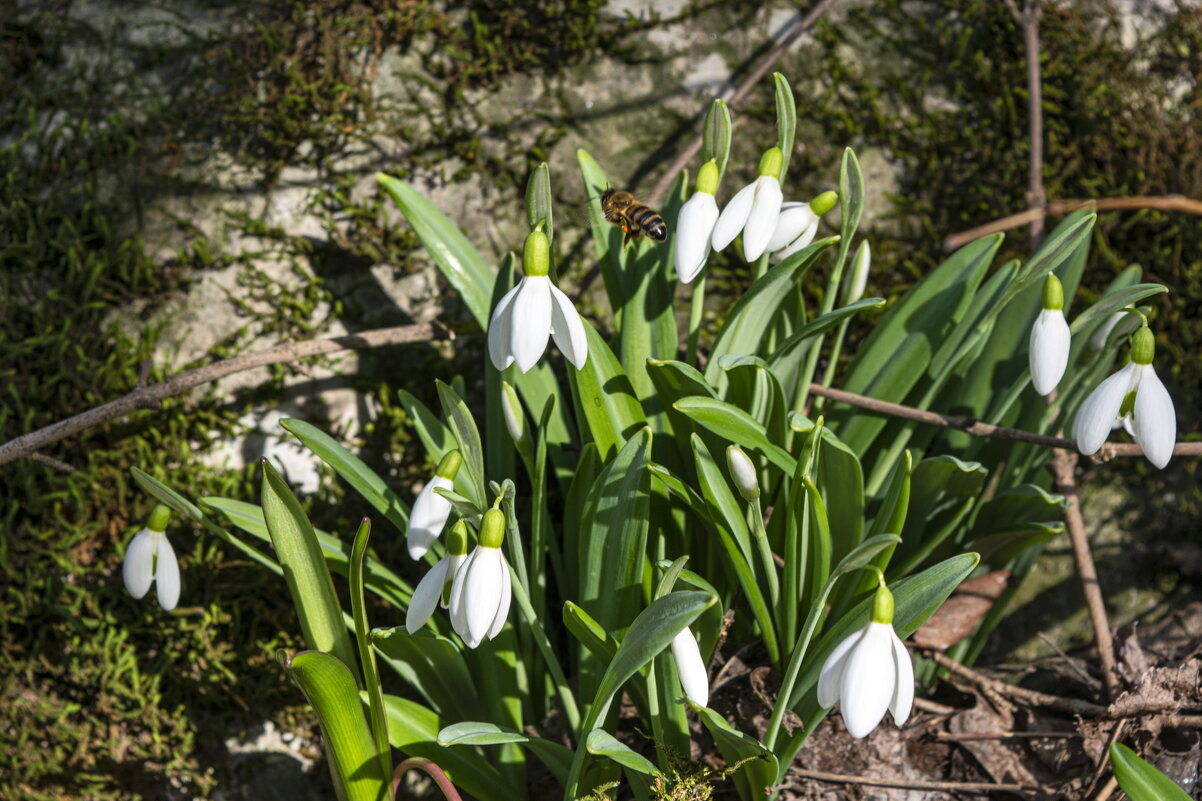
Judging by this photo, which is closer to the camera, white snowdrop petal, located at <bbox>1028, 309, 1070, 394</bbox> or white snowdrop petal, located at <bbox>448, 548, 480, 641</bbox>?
white snowdrop petal, located at <bbox>448, 548, 480, 641</bbox>

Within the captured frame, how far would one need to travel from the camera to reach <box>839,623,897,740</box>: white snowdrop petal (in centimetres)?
96

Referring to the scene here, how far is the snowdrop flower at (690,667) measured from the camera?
1090 mm

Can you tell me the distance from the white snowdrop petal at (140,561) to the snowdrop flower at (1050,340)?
1.23 m

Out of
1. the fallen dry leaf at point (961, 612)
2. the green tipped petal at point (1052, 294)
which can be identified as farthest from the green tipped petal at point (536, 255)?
the fallen dry leaf at point (961, 612)

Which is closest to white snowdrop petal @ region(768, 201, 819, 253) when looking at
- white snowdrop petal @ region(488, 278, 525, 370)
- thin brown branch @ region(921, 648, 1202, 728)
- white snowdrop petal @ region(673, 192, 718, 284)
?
white snowdrop petal @ region(673, 192, 718, 284)

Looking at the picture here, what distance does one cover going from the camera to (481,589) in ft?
3.30

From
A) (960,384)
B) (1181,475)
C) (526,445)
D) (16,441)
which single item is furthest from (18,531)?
(1181,475)

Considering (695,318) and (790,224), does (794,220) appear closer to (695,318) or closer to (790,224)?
(790,224)

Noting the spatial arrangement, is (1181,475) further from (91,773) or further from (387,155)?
(91,773)

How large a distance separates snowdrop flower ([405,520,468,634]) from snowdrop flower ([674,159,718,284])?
44 centimetres

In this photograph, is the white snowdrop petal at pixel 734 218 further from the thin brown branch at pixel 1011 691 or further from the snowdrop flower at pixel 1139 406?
the thin brown branch at pixel 1011 691

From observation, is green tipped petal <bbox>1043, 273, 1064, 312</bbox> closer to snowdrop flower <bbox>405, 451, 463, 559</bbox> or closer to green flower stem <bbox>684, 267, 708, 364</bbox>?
green flower stem <bbox>684, 267, 708, 364</bbox>

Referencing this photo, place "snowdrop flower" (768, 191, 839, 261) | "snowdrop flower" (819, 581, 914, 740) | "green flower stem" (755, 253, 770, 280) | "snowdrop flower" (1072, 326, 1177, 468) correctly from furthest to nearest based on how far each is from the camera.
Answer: "green flower stem" (755, 253, 770, 280)
"snowdrop flower" (768, 191, 839, 261)
"snowdrop flower" (1072, 326, 1177, 468)
"snowdrop flower" (819, 581, 914, 740)

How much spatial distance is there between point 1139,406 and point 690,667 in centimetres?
66
